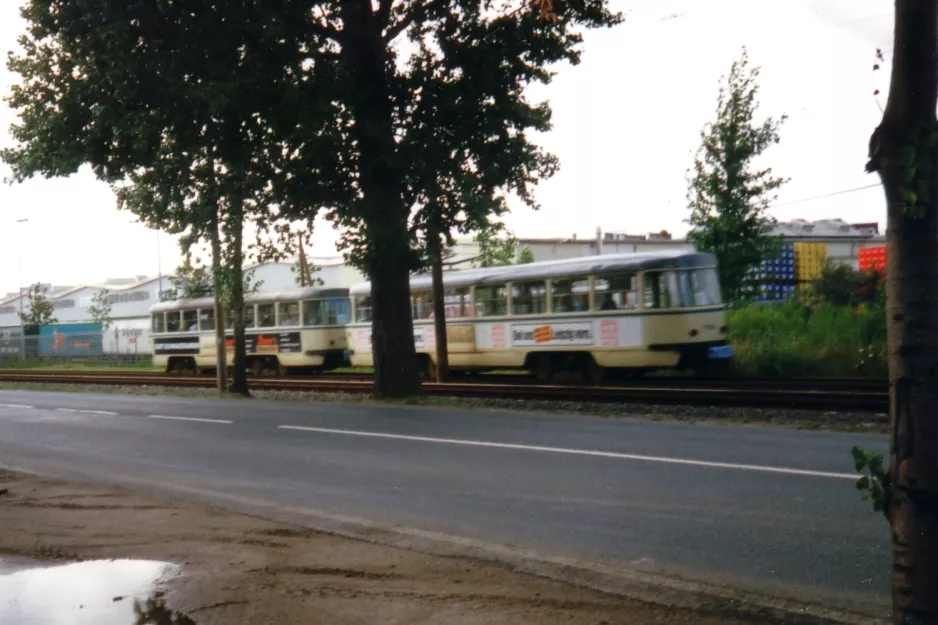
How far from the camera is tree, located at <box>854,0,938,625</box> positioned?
4031mm

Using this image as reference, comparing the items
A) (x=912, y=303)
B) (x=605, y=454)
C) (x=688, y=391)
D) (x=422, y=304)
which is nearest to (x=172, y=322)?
(x=422, y=304)

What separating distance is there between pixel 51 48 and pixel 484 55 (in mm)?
9038

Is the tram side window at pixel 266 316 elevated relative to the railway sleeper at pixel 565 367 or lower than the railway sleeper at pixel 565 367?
elevated

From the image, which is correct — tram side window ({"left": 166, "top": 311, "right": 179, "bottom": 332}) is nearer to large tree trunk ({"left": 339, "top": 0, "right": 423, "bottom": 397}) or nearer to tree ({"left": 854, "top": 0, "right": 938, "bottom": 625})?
large tree trunk ({"left": 339, "top": 0, "right": 423, "bottom": 397})

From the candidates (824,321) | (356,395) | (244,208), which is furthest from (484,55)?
(824,321)

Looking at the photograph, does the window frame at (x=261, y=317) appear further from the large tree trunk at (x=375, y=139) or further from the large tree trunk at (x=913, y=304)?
the large tree trunk at (x=913, y=304)

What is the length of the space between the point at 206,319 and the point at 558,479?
30.7m

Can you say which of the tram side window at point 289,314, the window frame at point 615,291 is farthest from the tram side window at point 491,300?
the tram side window at point 289,314

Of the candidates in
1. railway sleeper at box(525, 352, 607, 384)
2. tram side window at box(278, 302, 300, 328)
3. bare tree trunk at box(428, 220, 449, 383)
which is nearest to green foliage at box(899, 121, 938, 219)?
bare tree trunk at box(428, 220, 449, 383)

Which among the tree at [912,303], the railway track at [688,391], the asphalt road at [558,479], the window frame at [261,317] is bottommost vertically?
the asphalt road at [558,479]

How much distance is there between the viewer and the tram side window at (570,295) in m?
24.2

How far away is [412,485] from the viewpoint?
1040 cm

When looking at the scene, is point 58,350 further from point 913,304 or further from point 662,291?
point 913,304

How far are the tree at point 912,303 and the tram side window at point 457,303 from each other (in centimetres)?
2304
